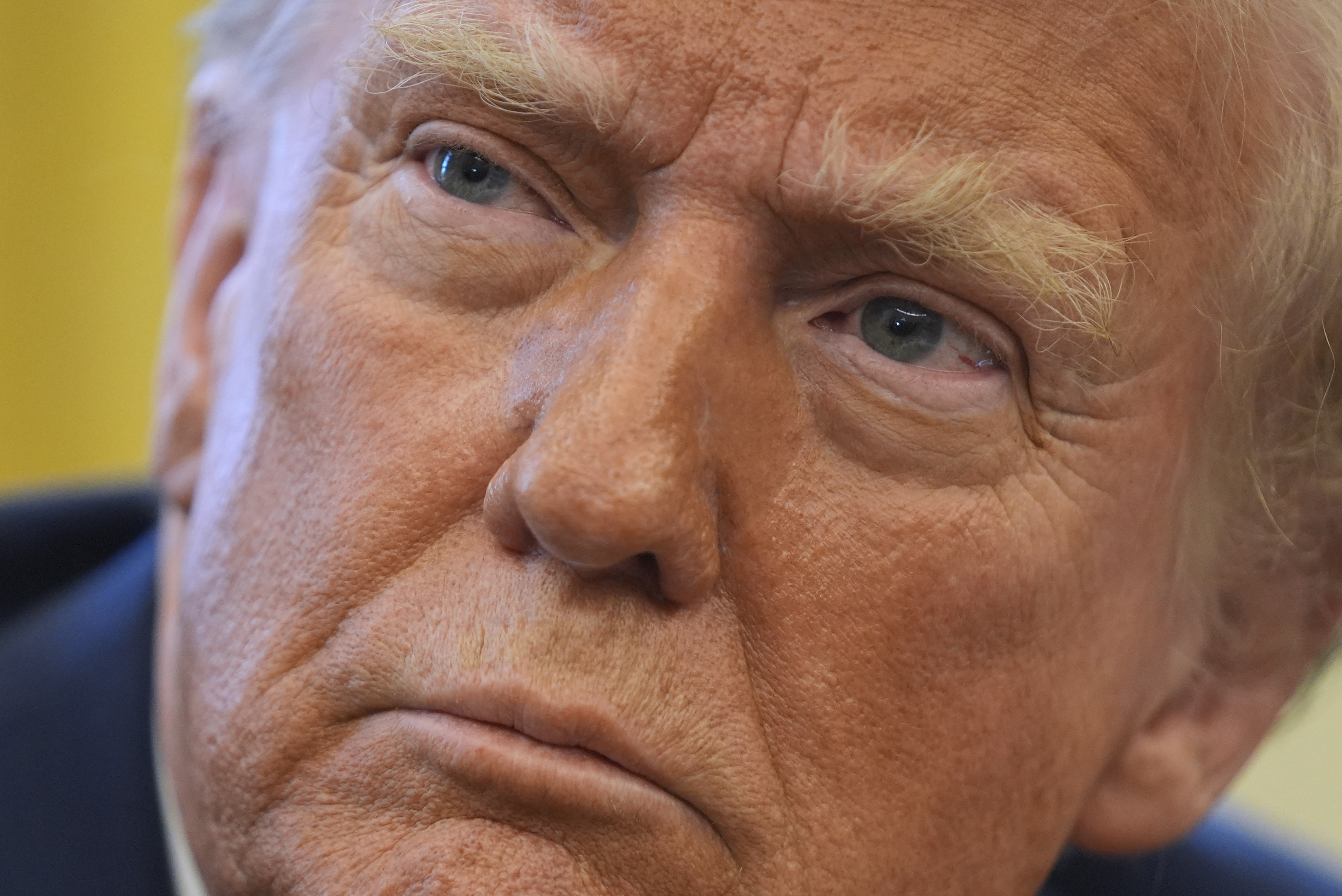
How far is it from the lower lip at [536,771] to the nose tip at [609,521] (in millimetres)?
141

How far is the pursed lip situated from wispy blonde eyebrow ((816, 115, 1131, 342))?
0.47 m

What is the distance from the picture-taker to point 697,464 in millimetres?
1109

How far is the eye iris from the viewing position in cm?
124

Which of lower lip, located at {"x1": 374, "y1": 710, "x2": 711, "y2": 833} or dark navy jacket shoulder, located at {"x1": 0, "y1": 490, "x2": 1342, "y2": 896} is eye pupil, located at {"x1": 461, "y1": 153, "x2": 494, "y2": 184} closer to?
lower lip, located at {"x1": 374, "y1": 710, "x2": 711, "y2": 833}

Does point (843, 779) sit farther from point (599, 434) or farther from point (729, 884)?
point (599, 434)

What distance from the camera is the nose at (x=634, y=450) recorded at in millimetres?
1057

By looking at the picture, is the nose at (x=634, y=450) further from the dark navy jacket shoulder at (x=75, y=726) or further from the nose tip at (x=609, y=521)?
the dark navy jacket shoulder at (x=75, y=726)

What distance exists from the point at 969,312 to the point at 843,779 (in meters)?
0.42

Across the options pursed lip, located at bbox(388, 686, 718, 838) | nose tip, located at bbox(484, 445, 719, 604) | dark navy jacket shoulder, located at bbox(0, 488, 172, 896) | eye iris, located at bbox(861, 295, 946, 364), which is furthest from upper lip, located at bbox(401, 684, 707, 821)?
dark navy jacket shoulder, located at bbox(0, 488, 172, 896)

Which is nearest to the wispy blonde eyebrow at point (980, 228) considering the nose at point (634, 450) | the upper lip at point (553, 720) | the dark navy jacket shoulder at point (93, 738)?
the nose at point (634, 450)

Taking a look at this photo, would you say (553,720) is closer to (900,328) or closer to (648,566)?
(648,566)

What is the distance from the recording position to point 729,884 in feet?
3.75

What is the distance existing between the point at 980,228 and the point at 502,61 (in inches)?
16.8

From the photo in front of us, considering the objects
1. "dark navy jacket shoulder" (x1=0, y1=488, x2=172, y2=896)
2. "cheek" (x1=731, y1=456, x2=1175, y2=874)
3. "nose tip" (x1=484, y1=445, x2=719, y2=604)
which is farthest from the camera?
"dark navy jacket shoulder" (x1=0, y1=488, x2=172, y2=896)
